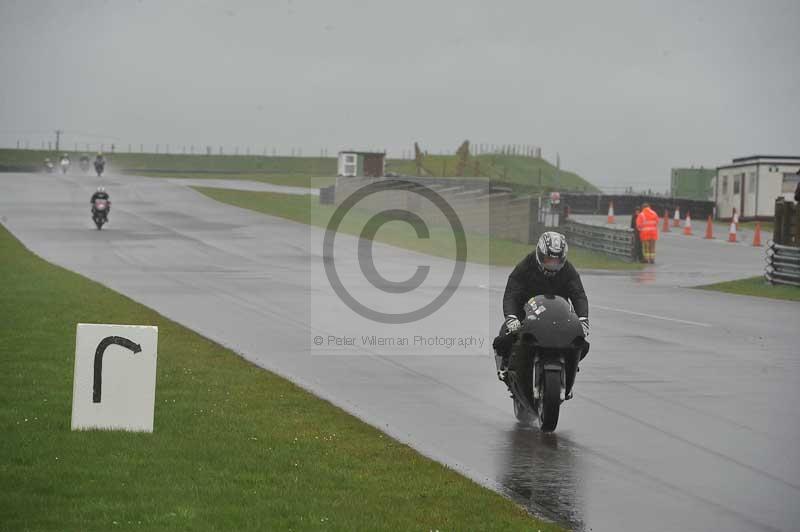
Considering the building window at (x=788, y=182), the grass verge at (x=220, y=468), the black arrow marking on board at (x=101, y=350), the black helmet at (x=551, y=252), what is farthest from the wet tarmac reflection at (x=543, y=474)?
the building window at (x=788, y=182)

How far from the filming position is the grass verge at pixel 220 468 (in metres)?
7.96

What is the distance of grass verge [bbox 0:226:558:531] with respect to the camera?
7.96 m

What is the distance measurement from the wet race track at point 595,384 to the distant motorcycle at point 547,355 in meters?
0.32

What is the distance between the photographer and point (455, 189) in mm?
54500

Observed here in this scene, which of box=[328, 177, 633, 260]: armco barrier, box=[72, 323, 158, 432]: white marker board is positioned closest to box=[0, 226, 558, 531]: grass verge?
box=[72, 323, 158, 432]: white marker board

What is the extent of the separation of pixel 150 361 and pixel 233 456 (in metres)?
1.14

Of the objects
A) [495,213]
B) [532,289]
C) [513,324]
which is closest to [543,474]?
[513,324]

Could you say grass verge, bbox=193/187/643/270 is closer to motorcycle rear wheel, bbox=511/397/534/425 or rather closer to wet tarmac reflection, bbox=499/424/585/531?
motorcycle rear wheel, bbox=511/397/534/425

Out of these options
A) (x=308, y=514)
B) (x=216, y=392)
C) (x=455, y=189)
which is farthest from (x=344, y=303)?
(x=455, y=189)

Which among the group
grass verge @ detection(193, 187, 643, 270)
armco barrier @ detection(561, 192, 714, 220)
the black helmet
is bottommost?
grass verge @ detection(193, 187, 643, 270)

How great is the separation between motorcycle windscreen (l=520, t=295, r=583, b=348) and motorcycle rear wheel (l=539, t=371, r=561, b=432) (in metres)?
0.28

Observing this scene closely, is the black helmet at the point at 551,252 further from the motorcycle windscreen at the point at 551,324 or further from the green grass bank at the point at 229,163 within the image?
the green grass bank at the point at 229,163

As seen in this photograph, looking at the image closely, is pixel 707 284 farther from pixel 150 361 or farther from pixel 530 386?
pixel 150 361

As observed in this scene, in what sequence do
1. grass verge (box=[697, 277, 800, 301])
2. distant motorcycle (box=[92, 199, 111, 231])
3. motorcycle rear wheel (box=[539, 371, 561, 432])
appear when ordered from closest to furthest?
motorcycle rear wheel (box=[539, 371, 561, 432]) → grass verge (box=[697, 277, 800, 301]) → distant motorcycle (box=[92, 199, 111, 231])
